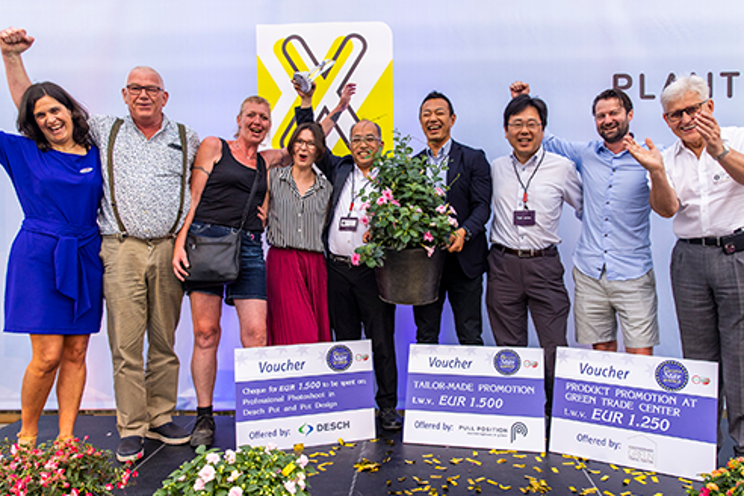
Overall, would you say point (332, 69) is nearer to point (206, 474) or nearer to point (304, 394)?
point (304, 394)

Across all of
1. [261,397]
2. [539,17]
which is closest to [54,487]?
[261,397]

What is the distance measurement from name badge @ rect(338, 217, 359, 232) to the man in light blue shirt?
127cm

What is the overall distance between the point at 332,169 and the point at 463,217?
837 mm

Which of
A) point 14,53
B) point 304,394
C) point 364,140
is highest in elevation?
point 14,53

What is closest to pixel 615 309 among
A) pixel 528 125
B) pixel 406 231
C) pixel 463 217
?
pixel 463 217

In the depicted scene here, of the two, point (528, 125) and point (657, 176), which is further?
point (528, 125)

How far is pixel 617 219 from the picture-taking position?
2.61m

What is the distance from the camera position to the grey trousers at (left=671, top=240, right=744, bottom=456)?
7.46ft

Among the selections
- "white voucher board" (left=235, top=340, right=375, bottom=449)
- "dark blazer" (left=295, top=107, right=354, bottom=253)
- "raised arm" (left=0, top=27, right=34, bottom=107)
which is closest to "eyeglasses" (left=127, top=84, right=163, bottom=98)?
"raised arm" (left=0, top=27, right=34, bottom=107)

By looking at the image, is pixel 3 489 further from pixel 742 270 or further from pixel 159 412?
pixel 742 270

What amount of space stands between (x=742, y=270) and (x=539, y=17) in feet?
6.62

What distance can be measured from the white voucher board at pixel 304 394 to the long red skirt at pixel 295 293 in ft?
0.56

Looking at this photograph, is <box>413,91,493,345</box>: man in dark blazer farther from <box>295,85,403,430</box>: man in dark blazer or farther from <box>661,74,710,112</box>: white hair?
<box>661,74,710,112</box>: white hair

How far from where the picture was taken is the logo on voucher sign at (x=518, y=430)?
249 centimetres
